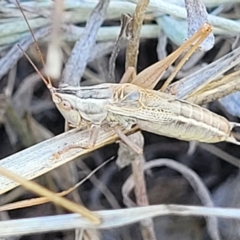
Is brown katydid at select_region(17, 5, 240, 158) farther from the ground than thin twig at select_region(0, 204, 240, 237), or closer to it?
farther from the ground

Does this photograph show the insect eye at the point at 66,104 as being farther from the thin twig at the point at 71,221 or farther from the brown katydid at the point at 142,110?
the thin twig at the point at 71,221

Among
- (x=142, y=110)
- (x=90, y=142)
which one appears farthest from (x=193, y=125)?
(x=90, y=142)

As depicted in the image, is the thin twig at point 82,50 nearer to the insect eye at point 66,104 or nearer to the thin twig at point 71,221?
the insect eye at point 66,104

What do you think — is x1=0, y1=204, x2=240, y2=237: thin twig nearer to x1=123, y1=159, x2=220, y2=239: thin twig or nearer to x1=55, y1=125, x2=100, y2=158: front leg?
x1=55, y1=125, x2=100, y2=158: front leg

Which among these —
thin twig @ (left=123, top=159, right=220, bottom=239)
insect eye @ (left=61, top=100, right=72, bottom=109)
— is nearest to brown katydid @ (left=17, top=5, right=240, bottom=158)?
insect eye @ (left=61, top=100, right=72, bottom=109)

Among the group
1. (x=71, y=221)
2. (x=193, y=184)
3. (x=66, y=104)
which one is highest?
(x=66, y=104)

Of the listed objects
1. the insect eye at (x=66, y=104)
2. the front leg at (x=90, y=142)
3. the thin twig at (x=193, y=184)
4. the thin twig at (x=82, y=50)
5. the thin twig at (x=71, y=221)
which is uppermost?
the thin twig at (x=82, y=50)

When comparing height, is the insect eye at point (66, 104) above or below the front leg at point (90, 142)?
above

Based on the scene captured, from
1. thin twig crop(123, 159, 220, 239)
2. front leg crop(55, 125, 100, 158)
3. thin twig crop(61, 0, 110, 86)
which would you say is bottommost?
thin twig crop(123, 159, 220, 239)

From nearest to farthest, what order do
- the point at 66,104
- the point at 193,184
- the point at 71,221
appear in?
the point at 71,221 → the point at 66,104 → the point at 193,184

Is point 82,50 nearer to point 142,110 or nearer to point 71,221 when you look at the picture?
point 142,110

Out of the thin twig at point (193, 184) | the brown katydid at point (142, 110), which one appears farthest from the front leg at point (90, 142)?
the thin twig at point (193, 184)

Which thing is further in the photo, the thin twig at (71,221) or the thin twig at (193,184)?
the thin twig at (193,184)
